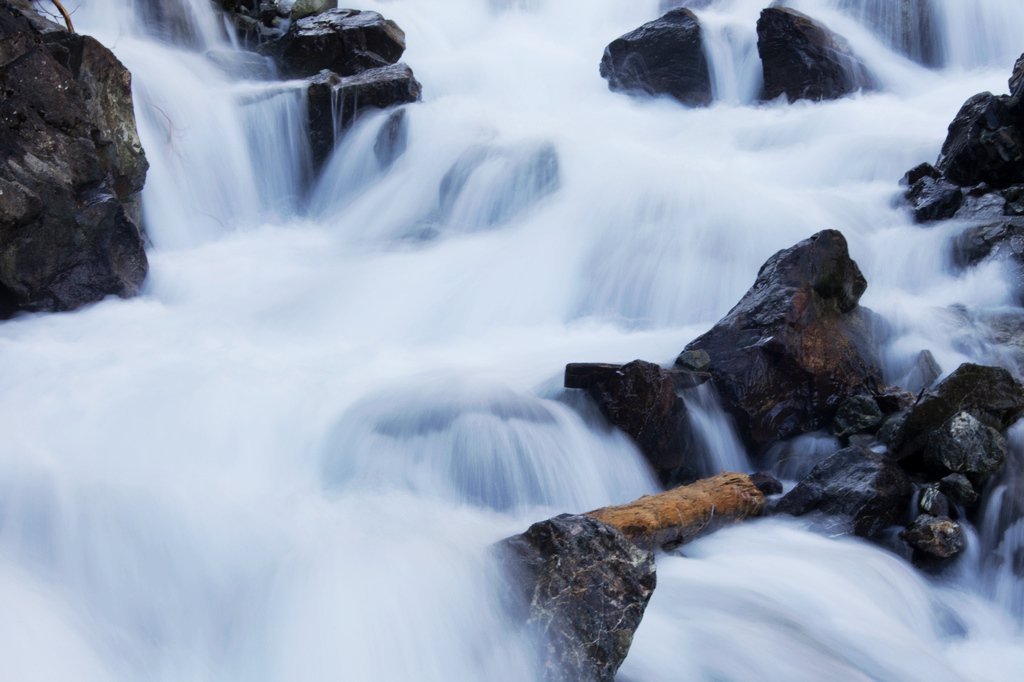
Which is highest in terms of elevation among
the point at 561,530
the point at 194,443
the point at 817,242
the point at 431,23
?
the point at 431,23

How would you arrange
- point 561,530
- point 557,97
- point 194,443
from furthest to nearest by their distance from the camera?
1. point 557,97
2. point 194,443
3. point 561,530

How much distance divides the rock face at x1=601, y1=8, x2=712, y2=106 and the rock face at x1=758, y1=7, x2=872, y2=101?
3.24 ft

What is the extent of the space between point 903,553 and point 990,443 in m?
0.72

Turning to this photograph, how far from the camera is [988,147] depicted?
6746 mm

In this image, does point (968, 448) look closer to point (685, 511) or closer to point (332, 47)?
point (685, 511)

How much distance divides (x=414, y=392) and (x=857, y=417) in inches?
101

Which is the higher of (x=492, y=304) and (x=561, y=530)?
(x=561, y=530)

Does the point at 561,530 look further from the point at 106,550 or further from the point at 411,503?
the point at 106,550

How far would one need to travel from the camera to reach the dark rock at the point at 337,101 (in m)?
8.38

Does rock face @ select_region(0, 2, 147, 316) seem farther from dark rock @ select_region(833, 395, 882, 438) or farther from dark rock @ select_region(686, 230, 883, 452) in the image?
dark rock @ select_region(833, 395, 882, 438)

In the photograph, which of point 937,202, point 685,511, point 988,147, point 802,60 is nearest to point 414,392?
point 685,511

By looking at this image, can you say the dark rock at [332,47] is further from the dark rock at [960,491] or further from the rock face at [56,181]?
the dark rock at [960,491]

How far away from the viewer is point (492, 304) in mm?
6176

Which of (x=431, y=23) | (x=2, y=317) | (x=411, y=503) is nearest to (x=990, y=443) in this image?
(x=411, y=503)
